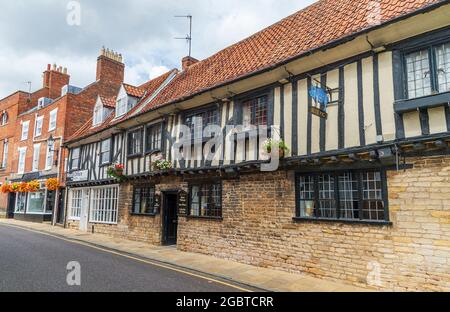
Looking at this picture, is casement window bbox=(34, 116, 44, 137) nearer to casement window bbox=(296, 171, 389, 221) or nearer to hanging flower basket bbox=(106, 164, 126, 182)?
hanging flower basket bbox=(106, 164, 126, 182)

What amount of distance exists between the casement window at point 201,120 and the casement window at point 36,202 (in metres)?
17.1

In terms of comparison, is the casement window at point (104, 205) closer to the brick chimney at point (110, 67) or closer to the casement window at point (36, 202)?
the casement window at point (36, 202)

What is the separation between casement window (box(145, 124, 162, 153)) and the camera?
1358 centimetres

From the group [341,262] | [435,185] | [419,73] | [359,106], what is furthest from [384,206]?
[419,73]

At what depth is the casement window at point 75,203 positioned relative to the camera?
19227 mm

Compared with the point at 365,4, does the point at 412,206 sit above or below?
below

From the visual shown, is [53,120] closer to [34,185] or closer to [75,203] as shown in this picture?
[34,185]

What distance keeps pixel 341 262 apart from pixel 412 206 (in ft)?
6.55

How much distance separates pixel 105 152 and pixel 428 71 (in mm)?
14843

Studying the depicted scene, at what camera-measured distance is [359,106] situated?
297 inches

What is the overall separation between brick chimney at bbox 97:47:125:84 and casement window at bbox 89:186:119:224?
10099 millimetres

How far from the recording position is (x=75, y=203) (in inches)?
778
